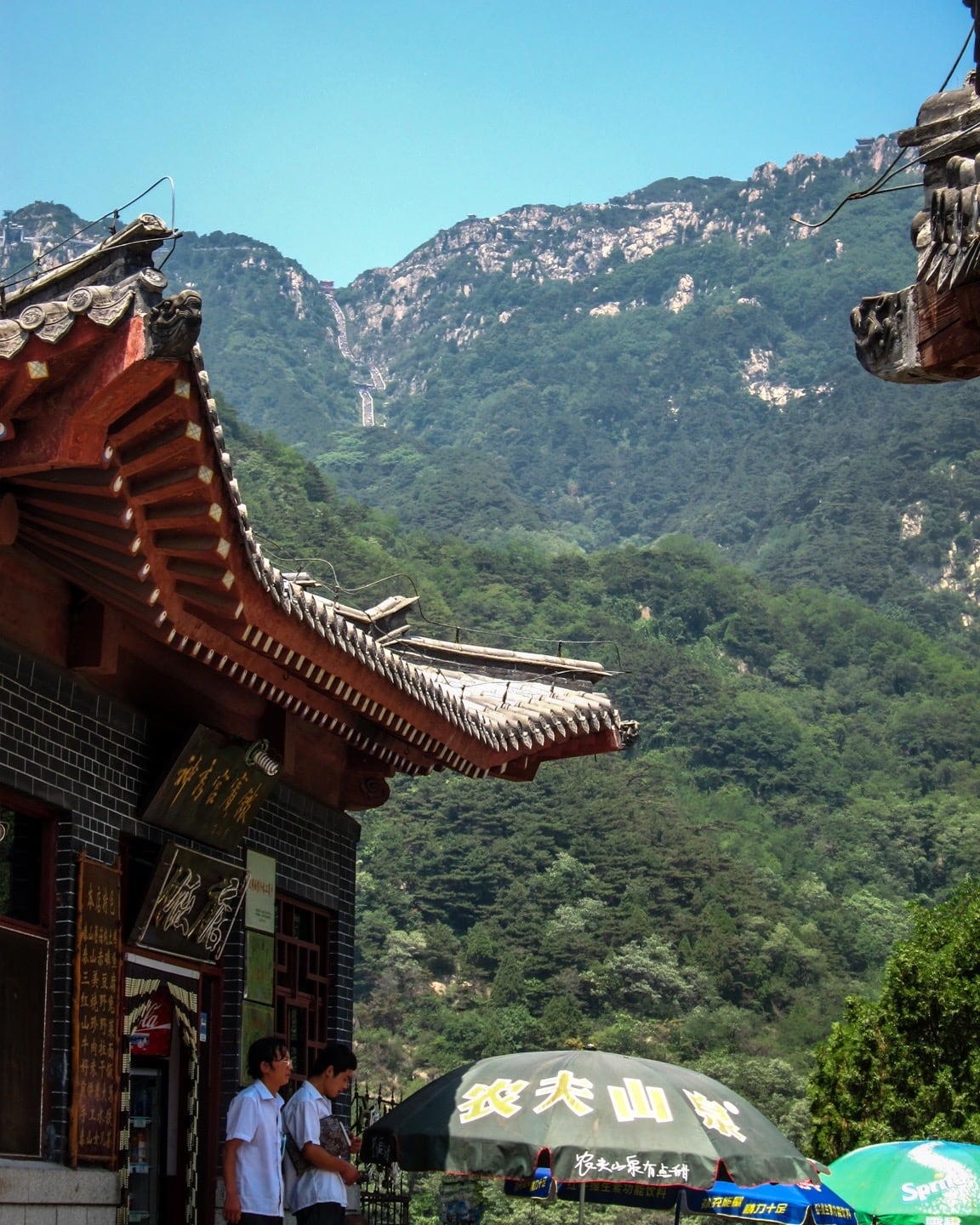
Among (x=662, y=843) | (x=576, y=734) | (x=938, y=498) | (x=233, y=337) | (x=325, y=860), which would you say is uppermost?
(x=233, y=337)

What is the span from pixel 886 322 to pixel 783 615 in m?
88.7

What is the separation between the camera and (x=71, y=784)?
26.1 ft

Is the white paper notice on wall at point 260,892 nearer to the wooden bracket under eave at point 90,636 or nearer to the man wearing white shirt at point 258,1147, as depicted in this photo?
the wooden bracket under eave at point 90,636

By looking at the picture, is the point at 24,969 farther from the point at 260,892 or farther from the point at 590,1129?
the point at 590,1129

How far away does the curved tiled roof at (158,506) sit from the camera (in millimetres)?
5938

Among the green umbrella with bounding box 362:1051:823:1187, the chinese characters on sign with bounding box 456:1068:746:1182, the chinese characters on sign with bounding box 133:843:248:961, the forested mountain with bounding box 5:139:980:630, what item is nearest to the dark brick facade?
the chinese characters on sign with bounding box 133:843:248:961

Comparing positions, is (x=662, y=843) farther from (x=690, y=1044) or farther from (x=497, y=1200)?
(x=497, y=1200)

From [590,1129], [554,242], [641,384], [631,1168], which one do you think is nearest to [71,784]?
[590,1129]

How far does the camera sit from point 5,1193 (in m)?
7.04

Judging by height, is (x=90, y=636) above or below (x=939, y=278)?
below

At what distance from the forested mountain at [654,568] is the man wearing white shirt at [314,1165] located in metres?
2.51

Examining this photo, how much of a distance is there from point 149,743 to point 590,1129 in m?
2.77

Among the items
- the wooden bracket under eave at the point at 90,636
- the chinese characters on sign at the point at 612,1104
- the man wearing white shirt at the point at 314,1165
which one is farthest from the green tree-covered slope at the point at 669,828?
the wooden bracket under eave at the point at 90,636

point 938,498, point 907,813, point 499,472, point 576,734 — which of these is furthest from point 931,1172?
point 499,472
